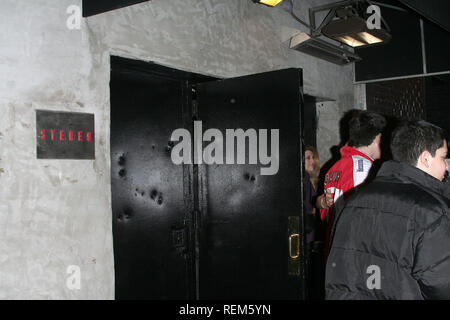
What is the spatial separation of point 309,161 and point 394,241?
2.57 meters

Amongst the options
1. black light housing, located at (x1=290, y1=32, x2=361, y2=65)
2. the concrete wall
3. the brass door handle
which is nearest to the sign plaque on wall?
the concrete wall

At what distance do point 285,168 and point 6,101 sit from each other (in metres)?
1.62

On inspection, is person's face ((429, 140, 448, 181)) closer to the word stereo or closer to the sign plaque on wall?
the word stereo

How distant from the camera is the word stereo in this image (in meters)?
2.81

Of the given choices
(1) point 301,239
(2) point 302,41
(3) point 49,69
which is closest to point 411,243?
(1) point 301,239

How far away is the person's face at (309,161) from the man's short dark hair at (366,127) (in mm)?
889

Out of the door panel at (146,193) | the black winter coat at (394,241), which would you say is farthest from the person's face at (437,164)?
the door panel at (146,193)

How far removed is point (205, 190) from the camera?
3.15 metres

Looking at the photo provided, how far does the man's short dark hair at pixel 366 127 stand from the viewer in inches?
126

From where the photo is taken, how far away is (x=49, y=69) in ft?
7.17

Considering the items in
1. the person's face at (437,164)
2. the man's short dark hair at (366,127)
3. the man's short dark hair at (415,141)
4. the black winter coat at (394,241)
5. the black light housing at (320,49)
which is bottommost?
the black winter coat at (394,241)

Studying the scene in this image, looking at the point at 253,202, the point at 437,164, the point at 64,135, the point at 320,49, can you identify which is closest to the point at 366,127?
the point at 253,202

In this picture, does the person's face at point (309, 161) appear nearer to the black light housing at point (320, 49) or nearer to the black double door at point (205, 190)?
the black light housing at point (320, 49)

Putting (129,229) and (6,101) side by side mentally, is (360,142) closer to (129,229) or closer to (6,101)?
(129,229)
